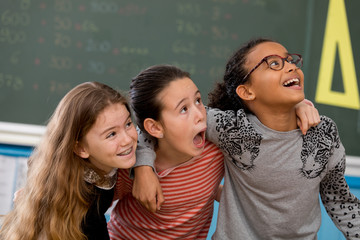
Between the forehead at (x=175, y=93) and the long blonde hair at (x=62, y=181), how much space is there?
17 cm

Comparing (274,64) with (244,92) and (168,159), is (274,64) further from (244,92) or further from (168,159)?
(168,159)

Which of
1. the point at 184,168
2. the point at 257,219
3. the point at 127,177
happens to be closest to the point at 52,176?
the point at 127,177

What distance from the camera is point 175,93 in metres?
1.49

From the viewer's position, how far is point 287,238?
1.47 m

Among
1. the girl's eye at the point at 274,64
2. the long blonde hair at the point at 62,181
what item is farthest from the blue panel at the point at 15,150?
the girl's eye at the point at 274,64

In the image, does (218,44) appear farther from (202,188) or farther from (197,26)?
(202,188)

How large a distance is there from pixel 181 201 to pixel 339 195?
0.59 m

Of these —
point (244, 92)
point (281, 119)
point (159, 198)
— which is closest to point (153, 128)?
point (159, 198)

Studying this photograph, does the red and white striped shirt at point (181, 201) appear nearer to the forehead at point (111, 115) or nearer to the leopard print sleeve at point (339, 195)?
the forehead at point (111, 115)

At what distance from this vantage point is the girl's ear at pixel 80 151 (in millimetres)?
1464

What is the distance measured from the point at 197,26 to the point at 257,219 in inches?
51.5

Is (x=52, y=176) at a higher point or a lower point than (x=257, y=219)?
higher

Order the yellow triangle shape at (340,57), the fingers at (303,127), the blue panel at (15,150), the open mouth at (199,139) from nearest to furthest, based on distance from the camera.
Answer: the fingers at (303,127) < the open mouth at (199,139) < the yellow triangle shape at (340,57) < the blue panel at (15,150)

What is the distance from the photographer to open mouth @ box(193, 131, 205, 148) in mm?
1514
